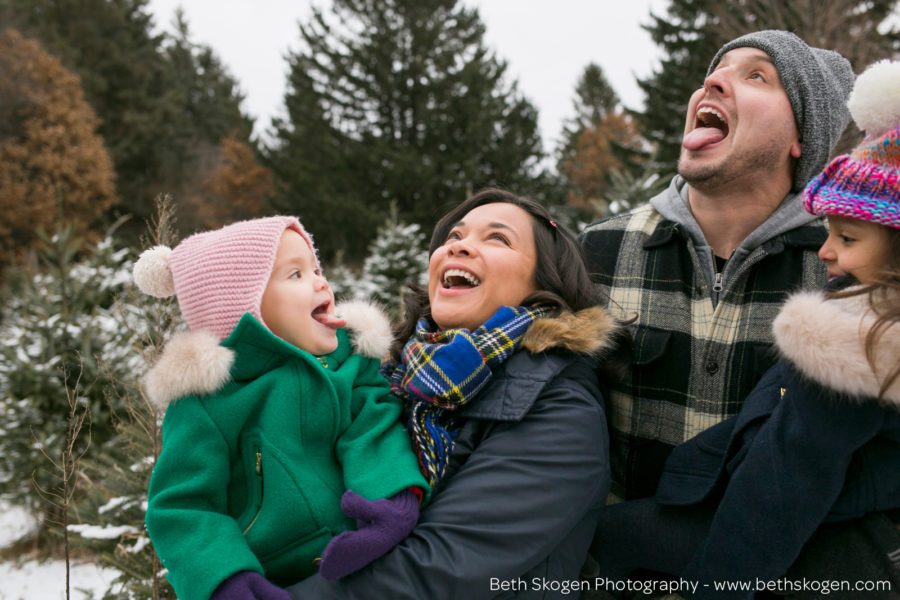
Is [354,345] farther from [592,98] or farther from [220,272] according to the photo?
[592,98]

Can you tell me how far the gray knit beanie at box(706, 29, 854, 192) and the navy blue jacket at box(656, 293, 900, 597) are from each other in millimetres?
1059

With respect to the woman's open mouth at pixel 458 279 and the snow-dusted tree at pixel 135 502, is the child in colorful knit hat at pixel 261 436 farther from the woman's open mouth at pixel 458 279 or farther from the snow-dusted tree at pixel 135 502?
the snow-dusted tree at pixel 135 502

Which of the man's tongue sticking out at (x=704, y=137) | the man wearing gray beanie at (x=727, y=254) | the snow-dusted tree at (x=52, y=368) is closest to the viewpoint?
the man wearing gray beanie at (x=727, y=254)

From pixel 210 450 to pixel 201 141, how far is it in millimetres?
31142

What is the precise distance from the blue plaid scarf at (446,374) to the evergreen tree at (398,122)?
1750 centimetres

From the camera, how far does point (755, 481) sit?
1590 millimetres

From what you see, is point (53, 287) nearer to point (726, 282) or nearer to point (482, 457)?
point (482, 457)

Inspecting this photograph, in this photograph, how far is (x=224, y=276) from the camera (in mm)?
1840

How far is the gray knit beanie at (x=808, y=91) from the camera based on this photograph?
2.31m

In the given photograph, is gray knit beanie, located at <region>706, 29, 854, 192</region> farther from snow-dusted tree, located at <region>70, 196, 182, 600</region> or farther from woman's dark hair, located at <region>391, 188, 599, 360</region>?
snow-dusted tree, located at <region>70, 196, 182, 600</region>

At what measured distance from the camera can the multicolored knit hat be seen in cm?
155

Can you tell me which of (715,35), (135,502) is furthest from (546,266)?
(715,35)

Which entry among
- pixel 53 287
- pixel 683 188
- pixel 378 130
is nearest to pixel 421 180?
pixel 378 130

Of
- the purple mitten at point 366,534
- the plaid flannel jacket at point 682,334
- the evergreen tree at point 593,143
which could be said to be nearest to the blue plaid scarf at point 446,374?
the purple mitten at point 366,534
